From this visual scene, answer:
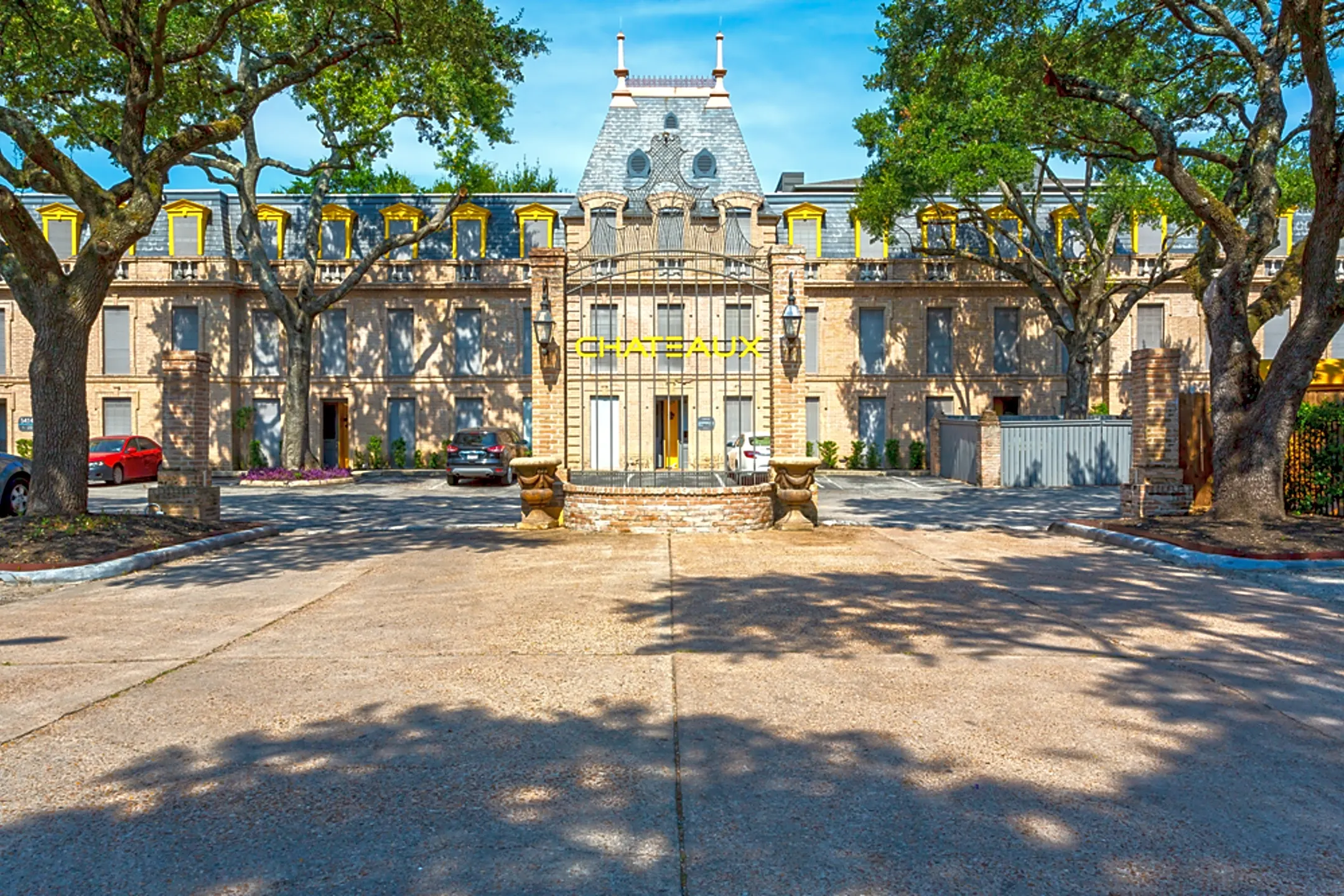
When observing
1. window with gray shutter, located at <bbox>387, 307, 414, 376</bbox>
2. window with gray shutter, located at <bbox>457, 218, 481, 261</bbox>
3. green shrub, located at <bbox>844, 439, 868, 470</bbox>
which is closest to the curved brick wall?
green shrub, located at <bbox>844, 439, 868, 470</bbox>

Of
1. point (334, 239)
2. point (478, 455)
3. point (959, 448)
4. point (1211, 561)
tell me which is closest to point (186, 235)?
point (334, 239)

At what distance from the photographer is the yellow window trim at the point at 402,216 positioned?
31.8m

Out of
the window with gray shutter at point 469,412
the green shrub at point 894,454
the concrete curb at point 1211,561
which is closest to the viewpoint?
the concrete curb at point 1211,561

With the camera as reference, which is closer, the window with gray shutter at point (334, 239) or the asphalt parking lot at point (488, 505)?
the asphalt parking lot at point (488, 505)

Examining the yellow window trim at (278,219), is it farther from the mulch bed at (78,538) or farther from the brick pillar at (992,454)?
the brick pillar at (992,454)

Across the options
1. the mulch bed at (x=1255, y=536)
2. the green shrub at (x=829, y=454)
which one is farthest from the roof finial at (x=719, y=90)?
the mulch bed at (x=1255, y=536)

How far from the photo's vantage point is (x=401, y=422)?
103 feet

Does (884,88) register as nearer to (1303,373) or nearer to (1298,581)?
(1303,373)

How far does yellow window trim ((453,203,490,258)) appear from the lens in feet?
105

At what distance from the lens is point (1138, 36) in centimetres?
1459

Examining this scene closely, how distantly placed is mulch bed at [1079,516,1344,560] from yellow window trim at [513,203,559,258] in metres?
23.8

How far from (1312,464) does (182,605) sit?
1467 cm

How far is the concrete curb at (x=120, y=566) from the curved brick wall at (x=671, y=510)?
16.3ft

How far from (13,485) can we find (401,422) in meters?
17.9
